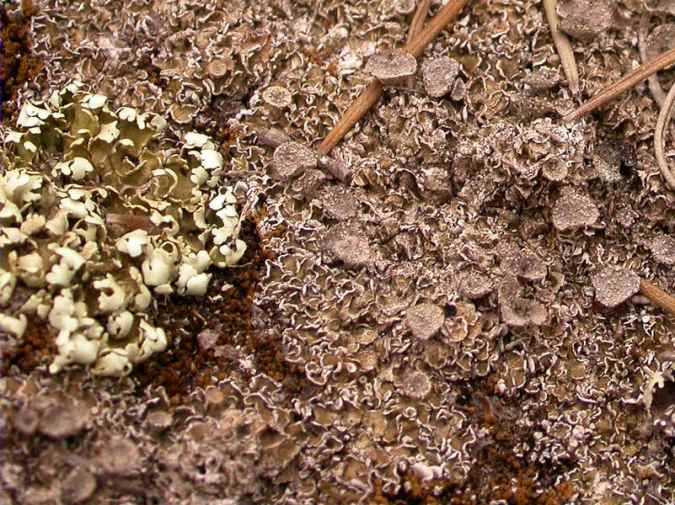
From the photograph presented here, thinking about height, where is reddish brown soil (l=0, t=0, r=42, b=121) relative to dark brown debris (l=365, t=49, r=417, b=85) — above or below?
above

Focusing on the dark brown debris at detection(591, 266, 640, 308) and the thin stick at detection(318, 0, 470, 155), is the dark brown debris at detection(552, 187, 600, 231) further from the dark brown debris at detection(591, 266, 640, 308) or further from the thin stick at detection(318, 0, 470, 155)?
the thin stick at detection(318, 0, 470, 155)

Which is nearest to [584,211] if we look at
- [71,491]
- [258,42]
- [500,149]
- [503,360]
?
[500,149]

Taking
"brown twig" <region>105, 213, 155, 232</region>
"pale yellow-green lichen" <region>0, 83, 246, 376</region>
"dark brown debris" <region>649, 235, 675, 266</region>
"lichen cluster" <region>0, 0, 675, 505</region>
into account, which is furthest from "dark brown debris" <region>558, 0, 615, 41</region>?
"brown twig" <region>105, 213, 155, 232</region>

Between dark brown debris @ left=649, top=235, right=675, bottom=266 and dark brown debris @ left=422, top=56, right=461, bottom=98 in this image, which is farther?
dark brown debris @ left=422, top=56, right=461, bottom=98

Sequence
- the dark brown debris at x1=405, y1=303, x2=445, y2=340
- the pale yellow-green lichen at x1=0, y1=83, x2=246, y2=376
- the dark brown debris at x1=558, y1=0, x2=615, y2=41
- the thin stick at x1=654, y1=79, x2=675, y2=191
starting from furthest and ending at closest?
the dark brown debris at x1=558, y1=0, x2=615, y2=41 → the thin stick at x1=654, y1=79, x2=675, y2=191 → the dark brown debris at x1=405, y1=303, x2=445, y2=340 → the pale yellow-green lichen at x1=0, y1=83, x2=246, y2=376

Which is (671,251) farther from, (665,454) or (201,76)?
(201,76)

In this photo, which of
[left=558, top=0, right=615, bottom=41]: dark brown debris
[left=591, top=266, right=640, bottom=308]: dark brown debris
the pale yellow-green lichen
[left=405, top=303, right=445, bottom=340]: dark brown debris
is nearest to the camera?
the pale yellow-green lichen

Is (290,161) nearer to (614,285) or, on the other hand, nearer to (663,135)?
(614,285)
